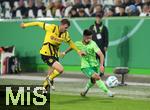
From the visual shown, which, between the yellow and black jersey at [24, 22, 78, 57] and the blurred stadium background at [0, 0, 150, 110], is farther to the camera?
the blurred stadium background at [0, 0, 150, 110]

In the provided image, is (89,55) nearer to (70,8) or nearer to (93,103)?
(93,103)

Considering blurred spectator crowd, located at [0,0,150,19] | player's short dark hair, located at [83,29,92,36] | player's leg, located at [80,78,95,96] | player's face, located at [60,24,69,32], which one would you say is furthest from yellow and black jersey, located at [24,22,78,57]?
blurred spectator crowd, located at [0,0,150,19]

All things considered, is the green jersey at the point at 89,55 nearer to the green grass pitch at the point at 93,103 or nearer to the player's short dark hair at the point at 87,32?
the player's short dark hair at the point at 87,32

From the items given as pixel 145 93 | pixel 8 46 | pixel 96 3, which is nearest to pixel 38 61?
pixel 8 46

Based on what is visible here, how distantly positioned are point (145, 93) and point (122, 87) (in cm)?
167

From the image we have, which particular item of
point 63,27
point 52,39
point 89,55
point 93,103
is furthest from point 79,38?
point 93,103

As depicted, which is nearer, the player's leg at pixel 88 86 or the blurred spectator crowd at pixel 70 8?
the player's leg at pixel 88 86

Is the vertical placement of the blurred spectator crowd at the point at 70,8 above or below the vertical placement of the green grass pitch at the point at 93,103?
above

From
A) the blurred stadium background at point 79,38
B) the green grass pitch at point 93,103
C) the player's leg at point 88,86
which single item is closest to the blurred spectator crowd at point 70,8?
the blurred stadium background at point 79,38

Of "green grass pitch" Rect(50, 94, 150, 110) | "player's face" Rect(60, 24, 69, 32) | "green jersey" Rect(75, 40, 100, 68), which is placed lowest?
"green grass pitch" Rect(50, 94, 150, 110)

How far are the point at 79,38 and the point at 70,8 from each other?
74.2 inches

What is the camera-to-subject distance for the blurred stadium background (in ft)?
59.4

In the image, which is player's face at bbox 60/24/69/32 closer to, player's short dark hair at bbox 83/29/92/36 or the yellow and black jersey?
the yellow and black jersey

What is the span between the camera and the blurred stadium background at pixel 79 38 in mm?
18094
